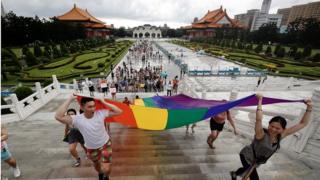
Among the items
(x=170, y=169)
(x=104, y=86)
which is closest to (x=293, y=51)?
(x=104, y=86)

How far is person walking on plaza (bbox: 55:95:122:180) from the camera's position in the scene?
8.89ft

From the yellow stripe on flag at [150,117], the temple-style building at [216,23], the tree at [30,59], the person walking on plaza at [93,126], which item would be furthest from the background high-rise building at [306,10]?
the person walking on plaza at [93,126]

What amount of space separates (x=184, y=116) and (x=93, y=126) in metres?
1.74

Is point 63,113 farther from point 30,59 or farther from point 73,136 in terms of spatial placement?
point 30,59

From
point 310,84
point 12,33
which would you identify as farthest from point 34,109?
point 12,33

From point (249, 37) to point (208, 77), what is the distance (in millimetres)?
40976

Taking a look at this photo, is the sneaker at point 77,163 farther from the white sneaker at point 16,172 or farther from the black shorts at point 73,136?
the white sneaker at point 16,172

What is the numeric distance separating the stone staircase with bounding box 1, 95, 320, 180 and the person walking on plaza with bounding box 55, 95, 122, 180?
505mm

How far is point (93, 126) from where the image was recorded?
2.77 m

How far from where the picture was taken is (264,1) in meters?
166

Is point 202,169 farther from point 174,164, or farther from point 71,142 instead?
point 71,142

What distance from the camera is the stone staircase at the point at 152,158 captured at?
3.42 meters

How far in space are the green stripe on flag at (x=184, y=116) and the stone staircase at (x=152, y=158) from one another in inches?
28.9

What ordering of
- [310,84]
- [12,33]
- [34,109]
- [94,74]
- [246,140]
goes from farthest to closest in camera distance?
1. [12,33]
2. [94,74]
3. [310,84]
4. [34,109]
5. [246,140]
